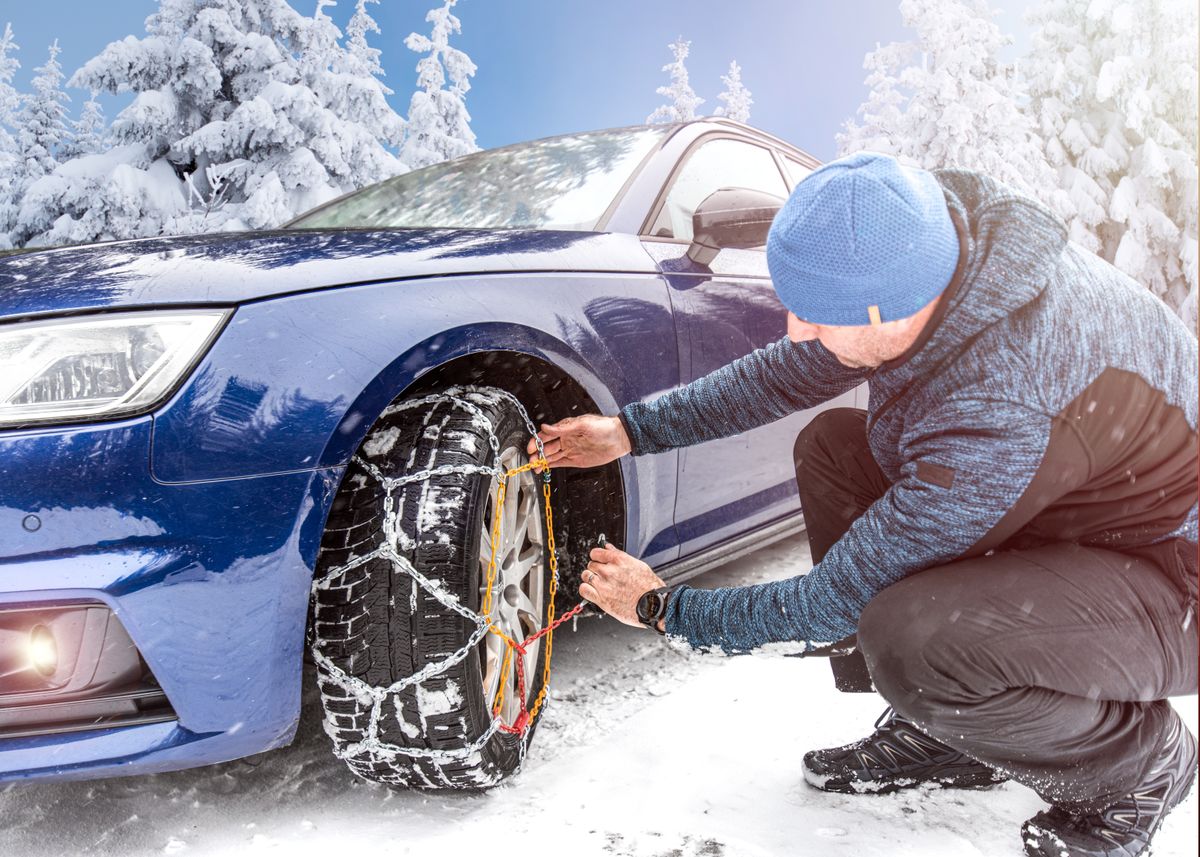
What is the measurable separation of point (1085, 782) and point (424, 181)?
2.20m

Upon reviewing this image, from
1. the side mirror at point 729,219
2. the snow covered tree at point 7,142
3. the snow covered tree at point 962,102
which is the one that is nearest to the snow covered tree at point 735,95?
the snow covered tree at point 962,102

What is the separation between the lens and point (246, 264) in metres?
1.38

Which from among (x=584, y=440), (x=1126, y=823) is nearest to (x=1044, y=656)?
(x=1126, y=823)

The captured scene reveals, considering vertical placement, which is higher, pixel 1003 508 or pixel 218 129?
pixel 218 129

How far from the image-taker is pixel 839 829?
1.56m

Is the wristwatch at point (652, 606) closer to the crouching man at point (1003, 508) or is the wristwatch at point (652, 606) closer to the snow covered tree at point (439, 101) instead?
the crouching man at point (1003, 508)

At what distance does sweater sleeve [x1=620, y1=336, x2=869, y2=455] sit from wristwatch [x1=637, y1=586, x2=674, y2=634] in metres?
0.38

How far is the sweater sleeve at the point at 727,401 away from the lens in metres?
1.79

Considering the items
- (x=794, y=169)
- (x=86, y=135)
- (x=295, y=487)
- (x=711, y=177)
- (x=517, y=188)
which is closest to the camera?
(x=295, y=487)

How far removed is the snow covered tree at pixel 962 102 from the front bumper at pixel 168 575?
610 inches

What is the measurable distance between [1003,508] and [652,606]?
0.59 metres

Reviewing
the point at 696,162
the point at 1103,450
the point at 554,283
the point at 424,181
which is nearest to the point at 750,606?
the point at 1103,450

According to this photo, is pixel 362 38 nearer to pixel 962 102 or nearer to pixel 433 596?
pixel 962 102

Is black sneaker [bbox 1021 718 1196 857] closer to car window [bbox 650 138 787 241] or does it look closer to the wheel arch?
the wheel arch
